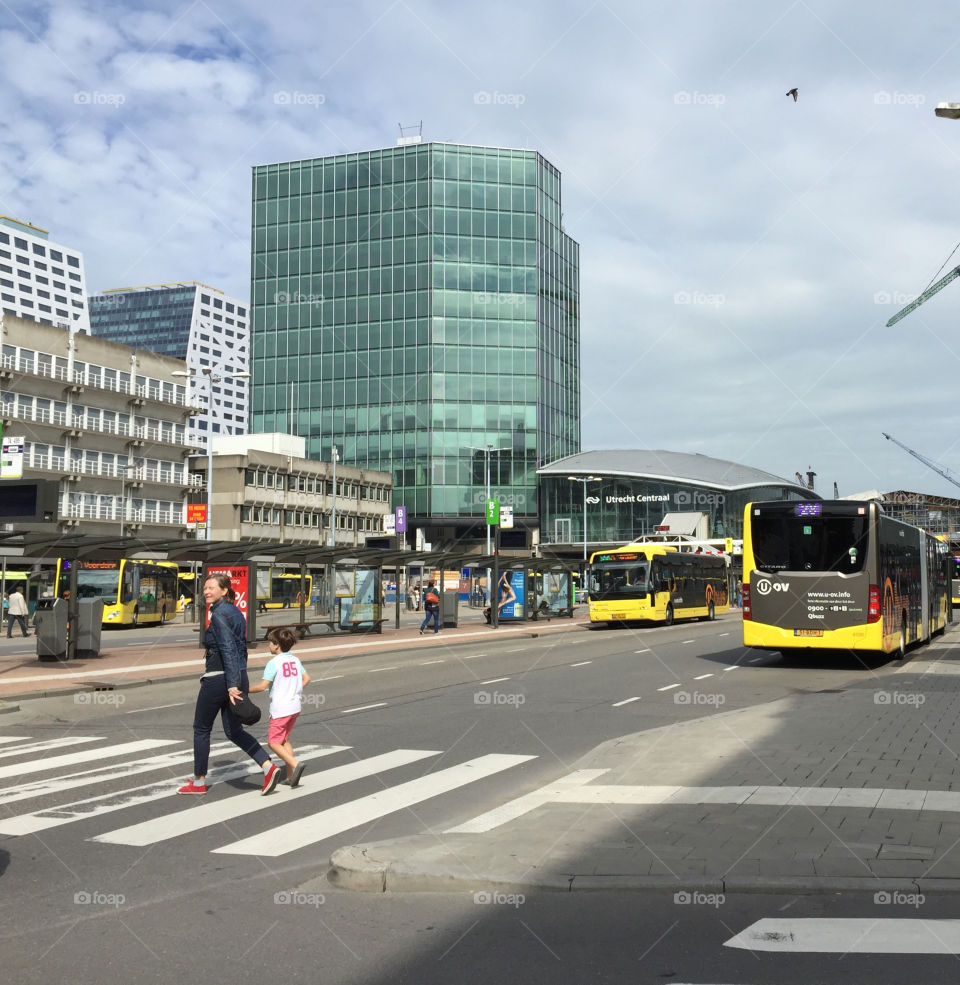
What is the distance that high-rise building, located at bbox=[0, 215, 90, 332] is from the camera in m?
159

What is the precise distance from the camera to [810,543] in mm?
20688

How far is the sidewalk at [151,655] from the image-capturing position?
18.0 metres

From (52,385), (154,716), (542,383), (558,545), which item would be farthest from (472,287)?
(154,716)

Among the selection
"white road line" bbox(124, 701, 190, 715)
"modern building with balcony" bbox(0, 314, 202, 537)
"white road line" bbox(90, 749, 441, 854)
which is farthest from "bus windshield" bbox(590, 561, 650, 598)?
"modern building with balcony" bbox(0, 314, 202, 537)

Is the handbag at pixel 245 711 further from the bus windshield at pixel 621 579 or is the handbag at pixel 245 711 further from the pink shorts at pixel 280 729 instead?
the bus windshield at pixel 621 579

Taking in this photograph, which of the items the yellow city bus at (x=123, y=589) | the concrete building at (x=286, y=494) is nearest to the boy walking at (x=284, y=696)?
the yellow city bus at (x=123, y=589)

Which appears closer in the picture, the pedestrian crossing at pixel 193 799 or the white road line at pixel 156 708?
the pedestrian crossing at pixel 193 799

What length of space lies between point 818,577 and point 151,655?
15.2 meters

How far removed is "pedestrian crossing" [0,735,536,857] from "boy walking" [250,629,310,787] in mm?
255

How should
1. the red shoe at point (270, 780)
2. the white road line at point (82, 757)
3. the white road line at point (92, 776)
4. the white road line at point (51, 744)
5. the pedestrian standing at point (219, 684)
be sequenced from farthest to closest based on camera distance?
the white road line at point (51, 744)
the white road line at point (82, 757)
the white road line at point (92, 776)
the pedestrian standing at point (219, 684)
the red shoe at point (270, 780)

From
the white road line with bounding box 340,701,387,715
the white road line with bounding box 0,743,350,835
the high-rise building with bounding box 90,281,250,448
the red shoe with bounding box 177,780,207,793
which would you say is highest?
the high-rise building with bounding box 90,281,250,448

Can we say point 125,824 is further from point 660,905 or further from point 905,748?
point 905,748

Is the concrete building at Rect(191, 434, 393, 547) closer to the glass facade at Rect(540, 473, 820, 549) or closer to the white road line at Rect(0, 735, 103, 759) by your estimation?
the glass facade at Rect(540, 473, 820, 549)

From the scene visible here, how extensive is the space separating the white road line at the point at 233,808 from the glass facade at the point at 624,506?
88445 mm
